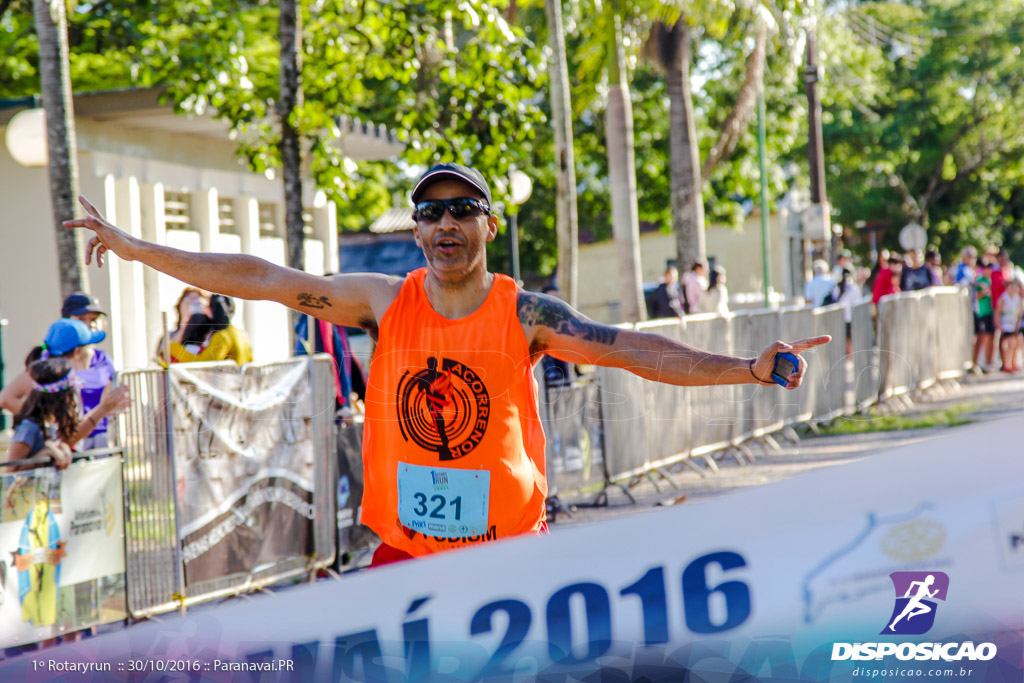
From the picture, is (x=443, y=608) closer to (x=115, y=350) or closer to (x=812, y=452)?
(x=812, y=452)

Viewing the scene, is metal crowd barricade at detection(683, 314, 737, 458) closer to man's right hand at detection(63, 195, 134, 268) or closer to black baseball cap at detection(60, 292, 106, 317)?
black baseball cap at detection(60, 292, 106, 317)

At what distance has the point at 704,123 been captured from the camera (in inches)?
1151

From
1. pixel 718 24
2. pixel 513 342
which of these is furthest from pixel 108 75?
pixel 513 342

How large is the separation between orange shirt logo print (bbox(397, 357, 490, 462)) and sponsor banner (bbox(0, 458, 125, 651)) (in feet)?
10.7

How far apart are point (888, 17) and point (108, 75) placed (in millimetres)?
29805

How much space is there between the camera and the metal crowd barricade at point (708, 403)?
9156mm

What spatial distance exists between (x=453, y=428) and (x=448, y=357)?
0.60 ft

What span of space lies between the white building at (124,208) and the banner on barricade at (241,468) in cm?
530

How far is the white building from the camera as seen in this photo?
13.0 meters

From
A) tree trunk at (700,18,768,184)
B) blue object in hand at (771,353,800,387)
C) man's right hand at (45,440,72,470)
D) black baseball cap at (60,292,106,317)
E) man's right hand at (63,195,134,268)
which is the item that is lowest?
man's right hand at (45,440,72,470)

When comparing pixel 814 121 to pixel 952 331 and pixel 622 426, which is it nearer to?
pixel 952 331

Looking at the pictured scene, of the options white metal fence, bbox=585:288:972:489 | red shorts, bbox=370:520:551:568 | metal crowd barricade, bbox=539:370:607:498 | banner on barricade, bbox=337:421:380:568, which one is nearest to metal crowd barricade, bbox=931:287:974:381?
A: white metal fence, bbox=585:288:972:489

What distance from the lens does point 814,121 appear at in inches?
1024

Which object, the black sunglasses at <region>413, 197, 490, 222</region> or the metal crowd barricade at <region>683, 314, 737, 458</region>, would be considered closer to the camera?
the black sunglasses at <region>413, 197, 490, 222</region>
